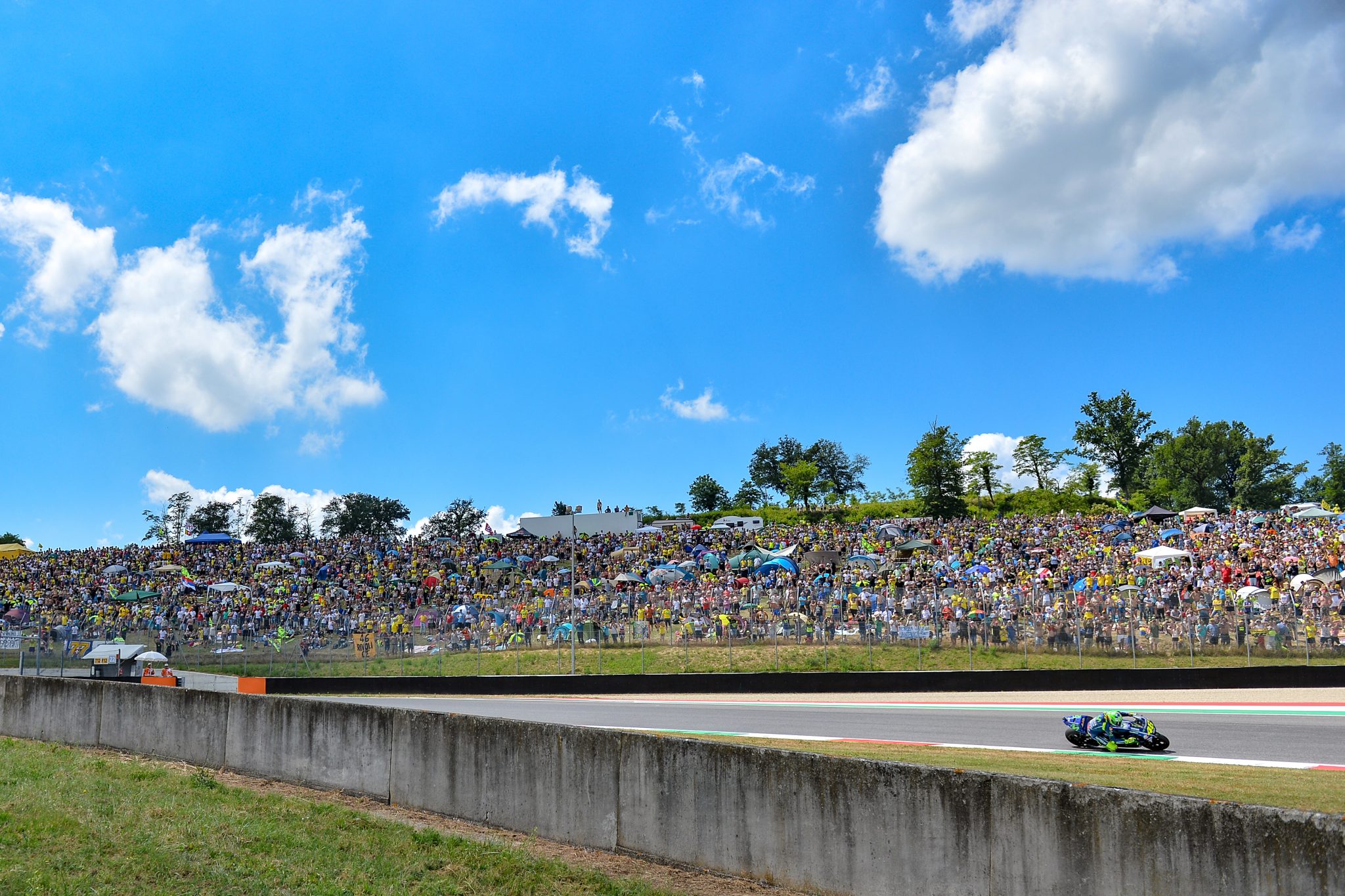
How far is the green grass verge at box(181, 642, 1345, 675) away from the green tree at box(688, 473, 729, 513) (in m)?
109

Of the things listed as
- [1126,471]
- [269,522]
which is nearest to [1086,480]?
[1126,471]

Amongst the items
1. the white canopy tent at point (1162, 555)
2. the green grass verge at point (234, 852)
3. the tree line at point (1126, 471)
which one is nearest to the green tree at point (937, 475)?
the tree line at point (1126, 471)

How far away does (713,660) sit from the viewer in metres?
31.7

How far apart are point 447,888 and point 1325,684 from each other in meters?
26.3

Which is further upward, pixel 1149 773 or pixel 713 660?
pixel 1149 773

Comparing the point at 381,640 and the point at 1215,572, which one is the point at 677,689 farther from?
the point at 1215,572

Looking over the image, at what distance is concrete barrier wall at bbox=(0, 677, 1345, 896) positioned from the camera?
5.43 m

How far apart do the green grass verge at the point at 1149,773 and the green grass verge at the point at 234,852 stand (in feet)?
10.8

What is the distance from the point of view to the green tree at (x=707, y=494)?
471ft

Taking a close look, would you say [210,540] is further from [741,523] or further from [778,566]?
[778,566]

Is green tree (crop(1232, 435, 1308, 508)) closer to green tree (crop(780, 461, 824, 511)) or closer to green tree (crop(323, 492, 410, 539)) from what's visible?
green tree (crop(780, 461, 824, 511))

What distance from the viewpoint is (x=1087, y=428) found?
312 ft

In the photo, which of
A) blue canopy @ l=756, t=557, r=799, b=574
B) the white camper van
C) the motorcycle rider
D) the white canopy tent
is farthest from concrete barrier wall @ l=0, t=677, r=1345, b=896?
the white camper van

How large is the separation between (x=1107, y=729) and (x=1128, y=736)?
346 millimetres
